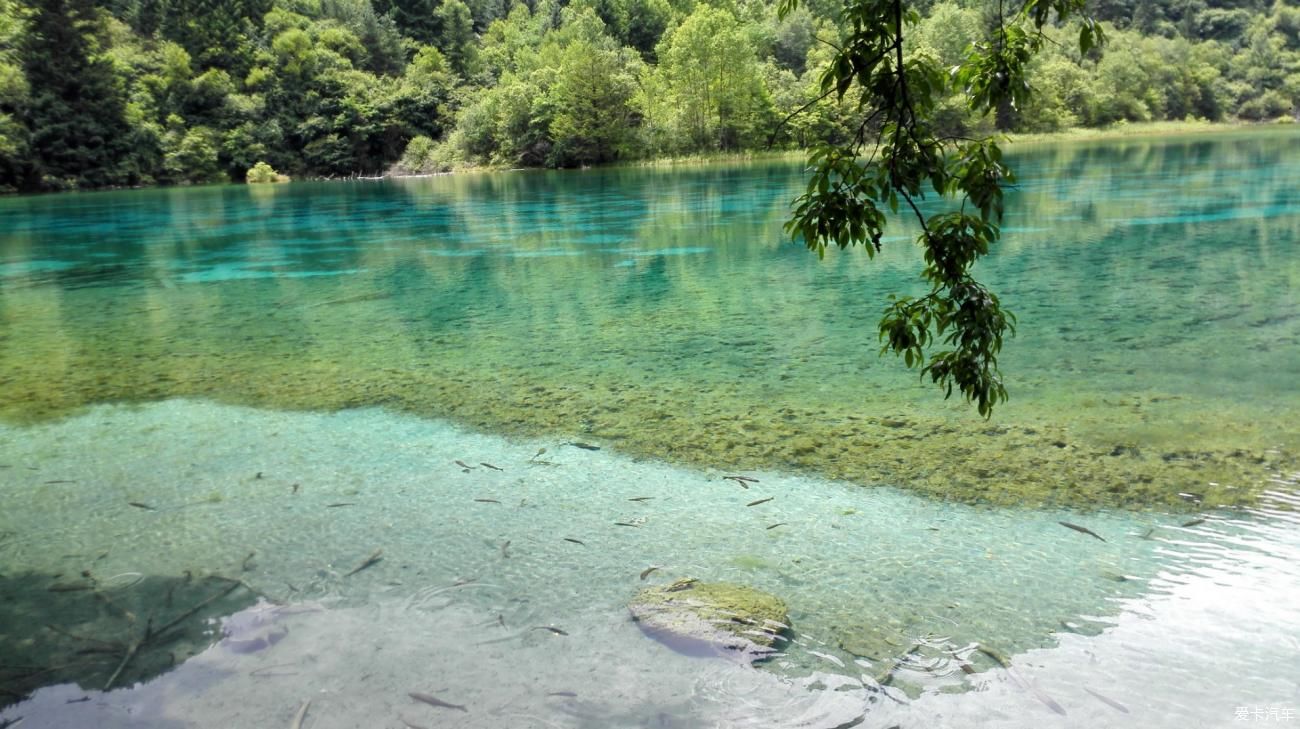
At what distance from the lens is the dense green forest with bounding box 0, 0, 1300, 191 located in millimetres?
73500

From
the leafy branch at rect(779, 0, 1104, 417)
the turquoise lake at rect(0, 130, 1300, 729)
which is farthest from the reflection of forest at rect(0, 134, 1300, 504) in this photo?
the leafy branch at rect(779, 0, 1104, 417)

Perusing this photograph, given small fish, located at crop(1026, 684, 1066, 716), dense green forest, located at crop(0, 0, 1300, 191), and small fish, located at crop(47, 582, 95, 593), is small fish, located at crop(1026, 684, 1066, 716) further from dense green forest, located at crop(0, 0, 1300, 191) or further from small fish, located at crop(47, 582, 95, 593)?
dense green forest, located at crop(0, 0, 1300, 191)

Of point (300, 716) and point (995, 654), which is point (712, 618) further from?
point (300, 716)

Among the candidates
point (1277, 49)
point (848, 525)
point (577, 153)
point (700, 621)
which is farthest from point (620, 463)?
point (1277, 49)

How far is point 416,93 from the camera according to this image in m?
94.6

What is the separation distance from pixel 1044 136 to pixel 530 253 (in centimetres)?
8455

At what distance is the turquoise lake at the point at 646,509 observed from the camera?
181 inches

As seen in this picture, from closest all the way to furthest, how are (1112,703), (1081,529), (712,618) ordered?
(1112,703)
(712,618)
(1081,529)

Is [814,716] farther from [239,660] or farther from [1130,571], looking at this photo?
[239,660]

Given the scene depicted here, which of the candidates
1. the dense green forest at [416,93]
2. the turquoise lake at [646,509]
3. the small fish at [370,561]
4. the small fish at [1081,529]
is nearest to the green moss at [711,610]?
the turquoise lake at [646,509]

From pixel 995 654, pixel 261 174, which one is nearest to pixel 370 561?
pixel 995 654

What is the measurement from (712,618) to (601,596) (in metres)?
0.83

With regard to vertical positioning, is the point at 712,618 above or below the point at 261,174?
below

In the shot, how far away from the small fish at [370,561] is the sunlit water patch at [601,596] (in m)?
0.02
